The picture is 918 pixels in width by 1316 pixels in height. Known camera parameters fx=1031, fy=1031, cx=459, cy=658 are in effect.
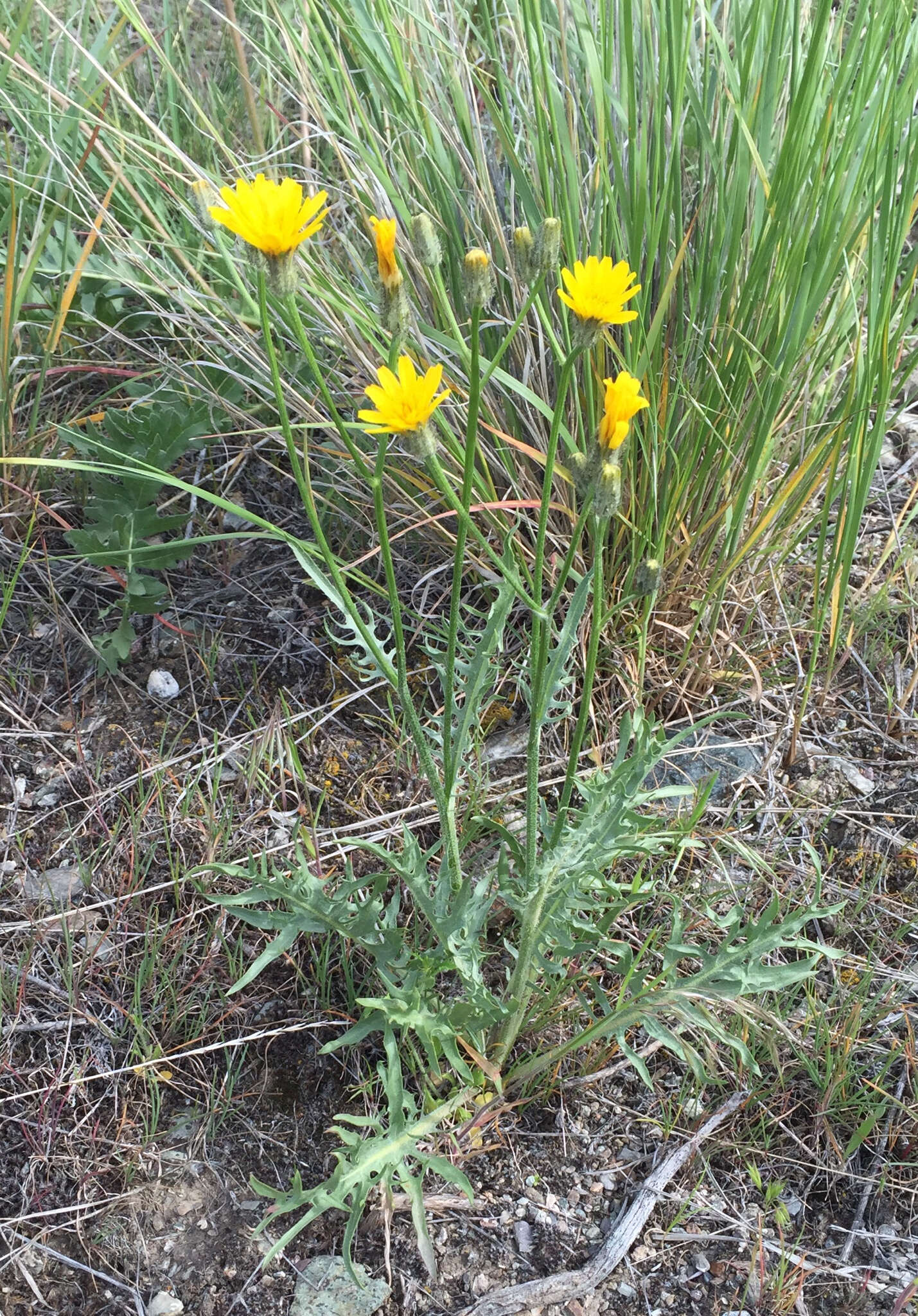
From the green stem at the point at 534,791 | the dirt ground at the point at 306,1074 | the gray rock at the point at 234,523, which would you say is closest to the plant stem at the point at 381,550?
the green stem at the point at 534,791

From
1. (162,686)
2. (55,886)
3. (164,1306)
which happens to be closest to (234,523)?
(162,686)

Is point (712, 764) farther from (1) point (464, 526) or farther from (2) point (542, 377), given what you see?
(1) point (464, 526)

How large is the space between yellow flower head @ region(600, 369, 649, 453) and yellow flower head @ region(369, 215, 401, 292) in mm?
219

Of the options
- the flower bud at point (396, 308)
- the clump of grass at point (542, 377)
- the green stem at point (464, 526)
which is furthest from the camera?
the clump of grass at point (542, 377)

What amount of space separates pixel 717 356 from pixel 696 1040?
0.96 meters

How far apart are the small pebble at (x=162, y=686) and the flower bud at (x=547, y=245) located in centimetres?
103

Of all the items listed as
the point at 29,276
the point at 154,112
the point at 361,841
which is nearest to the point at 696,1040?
the point at 361,841

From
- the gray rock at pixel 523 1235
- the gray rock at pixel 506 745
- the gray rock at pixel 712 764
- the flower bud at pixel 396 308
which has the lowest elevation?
the gray rock at pixel 523 1235

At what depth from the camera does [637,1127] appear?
1.33 m

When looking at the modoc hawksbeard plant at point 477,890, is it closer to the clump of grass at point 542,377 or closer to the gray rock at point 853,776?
the clump of grass at point 542,377

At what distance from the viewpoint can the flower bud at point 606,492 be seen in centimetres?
87

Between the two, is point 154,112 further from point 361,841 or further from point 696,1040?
point 696,1040

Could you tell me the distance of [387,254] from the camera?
2.95 ft

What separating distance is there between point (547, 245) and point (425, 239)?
5.2 inches
